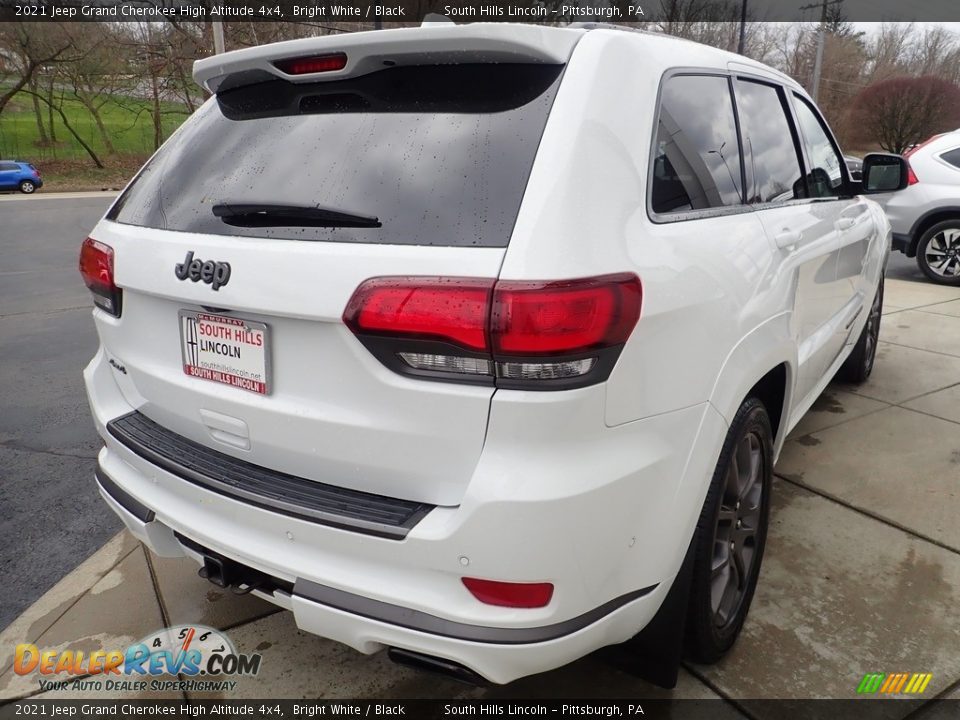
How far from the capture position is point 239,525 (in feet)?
6.04

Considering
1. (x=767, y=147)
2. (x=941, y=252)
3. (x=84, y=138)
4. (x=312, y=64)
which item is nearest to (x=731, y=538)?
(x=767, y=147)

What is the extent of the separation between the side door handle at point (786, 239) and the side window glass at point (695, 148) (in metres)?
0.20

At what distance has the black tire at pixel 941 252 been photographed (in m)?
8.76

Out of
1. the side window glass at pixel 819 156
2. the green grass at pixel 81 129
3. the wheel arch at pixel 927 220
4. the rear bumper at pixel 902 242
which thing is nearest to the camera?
the side window glass at pixel 819 156

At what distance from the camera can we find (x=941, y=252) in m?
8.92

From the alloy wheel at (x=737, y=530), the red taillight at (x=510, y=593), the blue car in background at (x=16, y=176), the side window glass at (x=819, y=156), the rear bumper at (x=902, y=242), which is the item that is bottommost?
the blue car in background at (x=16, y=176)

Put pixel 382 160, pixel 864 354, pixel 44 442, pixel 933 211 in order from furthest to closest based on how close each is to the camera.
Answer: pixel 933 211
pixel 864 354
pixel 44 442
pixel 382 160

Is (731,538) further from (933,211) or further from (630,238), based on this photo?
(933,211)

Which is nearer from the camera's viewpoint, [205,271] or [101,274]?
[205,271]

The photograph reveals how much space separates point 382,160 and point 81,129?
48.9 meters

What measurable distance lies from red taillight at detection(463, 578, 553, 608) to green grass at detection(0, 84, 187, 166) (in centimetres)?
4275

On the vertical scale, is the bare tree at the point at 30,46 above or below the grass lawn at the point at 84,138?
above

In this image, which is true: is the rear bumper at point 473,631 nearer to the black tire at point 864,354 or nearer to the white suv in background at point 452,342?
the white suv in background at point 452,342

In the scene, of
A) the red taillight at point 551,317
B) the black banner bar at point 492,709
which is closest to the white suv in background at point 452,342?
the red taillight at point 551,317
